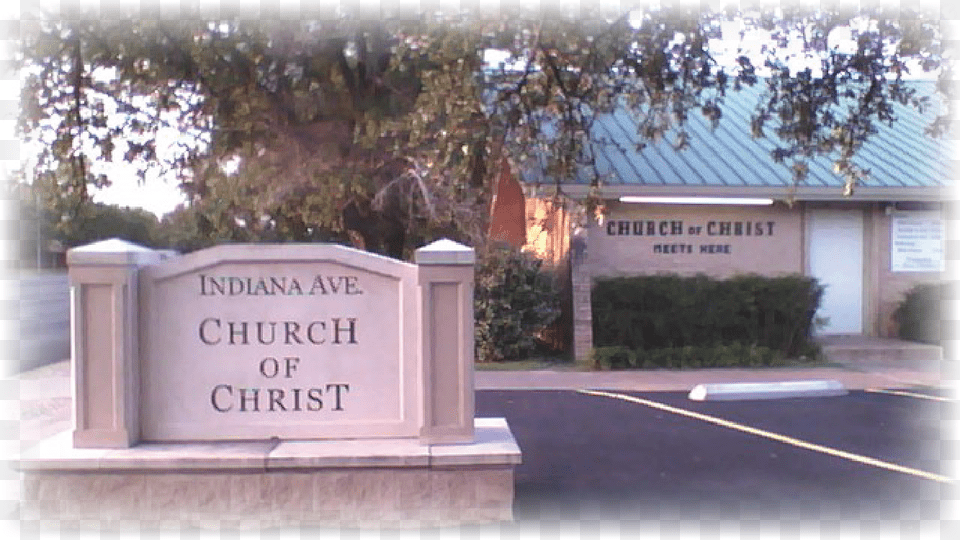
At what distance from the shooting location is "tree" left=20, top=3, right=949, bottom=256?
10.4 m

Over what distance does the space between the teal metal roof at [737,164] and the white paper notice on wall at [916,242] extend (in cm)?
64

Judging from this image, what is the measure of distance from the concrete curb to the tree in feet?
9.34

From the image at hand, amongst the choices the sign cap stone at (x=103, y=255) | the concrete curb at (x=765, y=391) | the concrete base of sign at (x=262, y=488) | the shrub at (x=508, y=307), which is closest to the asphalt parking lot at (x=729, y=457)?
the concrete curb at (x=765, y=391)

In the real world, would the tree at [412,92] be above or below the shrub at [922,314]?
above

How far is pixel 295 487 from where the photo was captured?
19.9 ft

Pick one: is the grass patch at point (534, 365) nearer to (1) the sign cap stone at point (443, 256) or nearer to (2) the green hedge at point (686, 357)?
(2) the green hedge at point (686, 357)

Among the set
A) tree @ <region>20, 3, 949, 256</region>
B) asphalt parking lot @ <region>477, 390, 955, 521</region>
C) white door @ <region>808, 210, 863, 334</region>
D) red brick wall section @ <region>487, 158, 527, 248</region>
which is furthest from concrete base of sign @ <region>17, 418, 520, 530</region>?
red brick wall section @ <region>487, 158, 527, 248</region>

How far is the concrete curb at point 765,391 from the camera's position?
435 inches

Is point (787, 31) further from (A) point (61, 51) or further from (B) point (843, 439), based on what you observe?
(A) point (61, 51)

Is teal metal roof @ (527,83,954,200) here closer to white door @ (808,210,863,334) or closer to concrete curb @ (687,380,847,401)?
white door @ (808,210,863,334)

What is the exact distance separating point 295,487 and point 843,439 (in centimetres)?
521

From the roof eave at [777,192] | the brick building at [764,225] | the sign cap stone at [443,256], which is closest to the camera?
the sign cap stone at [443,256]

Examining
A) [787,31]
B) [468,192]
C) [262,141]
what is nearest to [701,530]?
[787,31]

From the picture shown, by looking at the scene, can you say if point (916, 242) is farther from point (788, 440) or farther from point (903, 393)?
point (788, 440)
